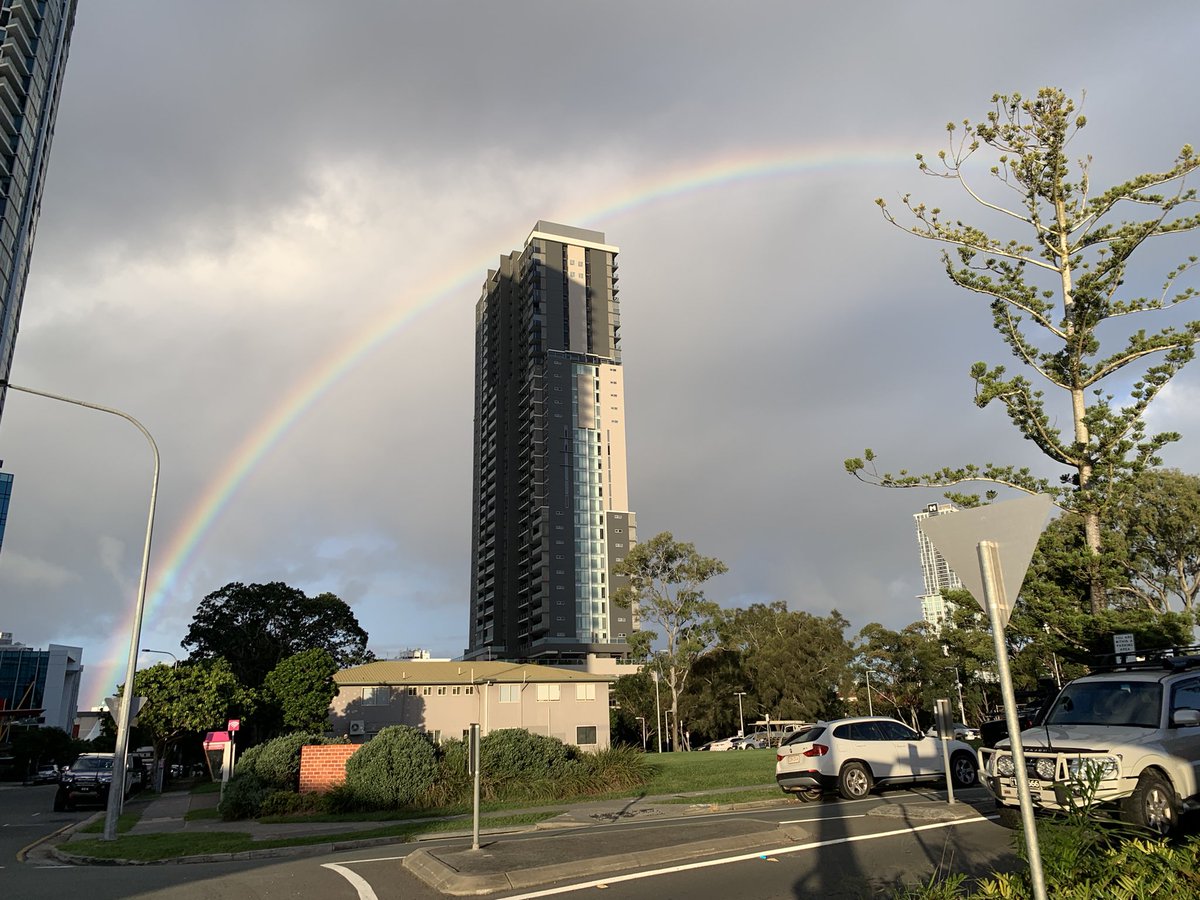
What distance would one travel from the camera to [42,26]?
60.8 m

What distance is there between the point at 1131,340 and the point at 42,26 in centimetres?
7390

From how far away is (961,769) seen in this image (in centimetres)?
1667

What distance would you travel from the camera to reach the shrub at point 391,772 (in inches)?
800

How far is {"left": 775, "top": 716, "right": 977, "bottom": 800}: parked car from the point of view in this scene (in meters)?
15.7

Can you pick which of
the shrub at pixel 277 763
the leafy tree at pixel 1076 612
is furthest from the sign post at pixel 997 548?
the shrub at pixel 277 763

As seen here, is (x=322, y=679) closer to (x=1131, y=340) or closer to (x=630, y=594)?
(x=630, y=594)

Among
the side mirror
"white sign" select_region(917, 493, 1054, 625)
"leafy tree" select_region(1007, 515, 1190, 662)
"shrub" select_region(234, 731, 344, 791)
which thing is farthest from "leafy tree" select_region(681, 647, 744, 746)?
"white sign" select_region(917, 493, 1054, 625)

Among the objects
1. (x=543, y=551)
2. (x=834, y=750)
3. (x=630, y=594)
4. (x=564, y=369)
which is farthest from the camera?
(x=564, y=369)

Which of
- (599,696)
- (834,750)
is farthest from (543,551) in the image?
(834,750)

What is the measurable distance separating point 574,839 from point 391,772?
11.3 metres

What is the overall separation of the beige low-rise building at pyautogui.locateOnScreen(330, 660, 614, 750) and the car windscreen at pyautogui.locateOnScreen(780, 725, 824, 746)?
2808cm

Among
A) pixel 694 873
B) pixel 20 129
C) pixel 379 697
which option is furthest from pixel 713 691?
pixel 20 129

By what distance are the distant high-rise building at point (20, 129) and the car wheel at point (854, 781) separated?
5580 cm

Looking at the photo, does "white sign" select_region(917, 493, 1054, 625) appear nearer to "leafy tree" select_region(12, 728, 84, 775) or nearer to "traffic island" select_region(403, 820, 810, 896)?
"traffic island" select_region(403, 820, 810, 896)
